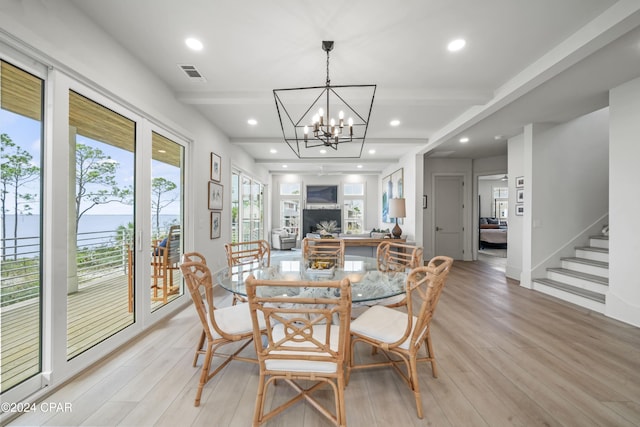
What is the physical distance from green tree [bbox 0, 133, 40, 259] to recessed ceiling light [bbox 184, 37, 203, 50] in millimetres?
1503

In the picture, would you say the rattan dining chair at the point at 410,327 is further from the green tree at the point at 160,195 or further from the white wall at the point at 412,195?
the white wall at the point at 412,195

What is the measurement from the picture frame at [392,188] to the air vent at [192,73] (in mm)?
4982

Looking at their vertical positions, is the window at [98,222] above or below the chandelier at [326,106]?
below

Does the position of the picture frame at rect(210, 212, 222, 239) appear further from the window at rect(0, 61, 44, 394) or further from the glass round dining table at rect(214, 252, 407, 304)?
the window at rect(0, 61, 44, 394)

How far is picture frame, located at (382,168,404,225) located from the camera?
6559 mm

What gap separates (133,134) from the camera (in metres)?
2.53

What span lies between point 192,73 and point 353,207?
7381 millimetres

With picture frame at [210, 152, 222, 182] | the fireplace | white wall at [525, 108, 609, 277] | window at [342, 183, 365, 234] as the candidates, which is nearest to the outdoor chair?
picture frame at [210, 152, 222, 182]

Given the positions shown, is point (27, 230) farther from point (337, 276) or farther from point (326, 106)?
point (326, 106)

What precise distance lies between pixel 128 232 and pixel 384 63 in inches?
122

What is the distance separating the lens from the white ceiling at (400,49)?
1.91 meters

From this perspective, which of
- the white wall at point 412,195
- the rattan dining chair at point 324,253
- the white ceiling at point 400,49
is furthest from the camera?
the white wall at point 412,195

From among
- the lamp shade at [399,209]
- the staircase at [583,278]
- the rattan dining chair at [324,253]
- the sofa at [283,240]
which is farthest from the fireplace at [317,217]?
the staircase at [583,278]

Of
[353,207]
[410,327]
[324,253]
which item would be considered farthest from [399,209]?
[353,207]
